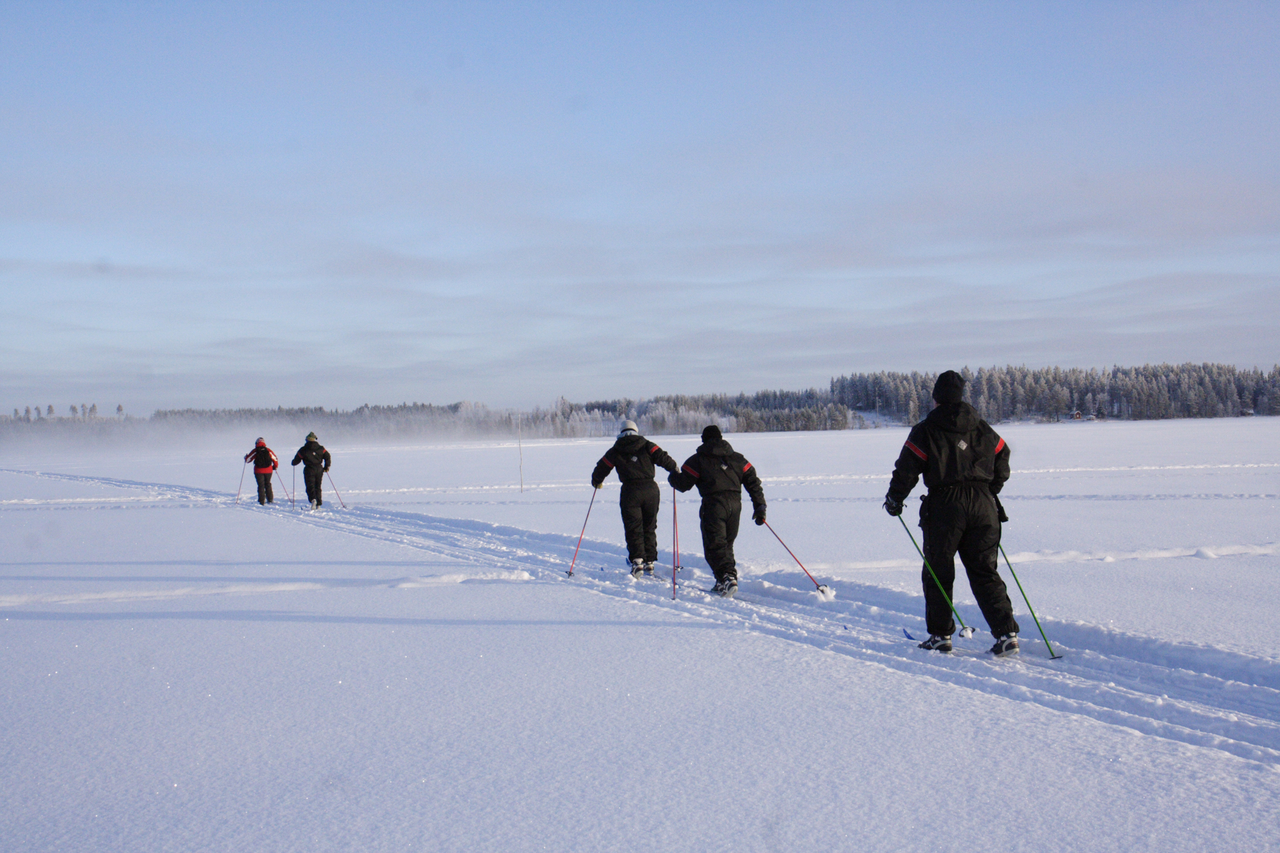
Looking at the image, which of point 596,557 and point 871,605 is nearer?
point 871,605

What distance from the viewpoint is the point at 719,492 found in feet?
23.8

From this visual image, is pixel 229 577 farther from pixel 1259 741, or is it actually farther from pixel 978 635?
pixel 1259 741

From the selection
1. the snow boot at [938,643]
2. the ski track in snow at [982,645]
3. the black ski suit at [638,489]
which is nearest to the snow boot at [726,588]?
the ski track in snow at [982,645]

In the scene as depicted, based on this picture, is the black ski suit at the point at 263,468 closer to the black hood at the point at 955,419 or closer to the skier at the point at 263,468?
the skier at the point at 263,468

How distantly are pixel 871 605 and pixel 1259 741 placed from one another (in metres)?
2.99

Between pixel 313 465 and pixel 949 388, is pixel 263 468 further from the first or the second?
pixel 949 388

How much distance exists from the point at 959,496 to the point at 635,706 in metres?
2.33

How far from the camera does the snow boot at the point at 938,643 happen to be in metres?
4.93

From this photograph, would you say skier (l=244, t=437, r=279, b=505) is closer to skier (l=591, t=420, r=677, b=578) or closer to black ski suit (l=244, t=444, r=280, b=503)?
black ski suit (l=244, t=444, r=280, b=503)

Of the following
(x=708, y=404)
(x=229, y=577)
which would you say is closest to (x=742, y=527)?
(x=229, y=577)

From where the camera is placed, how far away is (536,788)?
311cm

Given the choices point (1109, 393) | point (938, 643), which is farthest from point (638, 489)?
point (1109, 393)

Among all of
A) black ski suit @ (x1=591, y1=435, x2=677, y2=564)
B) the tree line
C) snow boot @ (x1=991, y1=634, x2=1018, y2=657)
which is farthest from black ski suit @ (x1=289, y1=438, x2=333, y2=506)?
the tree line

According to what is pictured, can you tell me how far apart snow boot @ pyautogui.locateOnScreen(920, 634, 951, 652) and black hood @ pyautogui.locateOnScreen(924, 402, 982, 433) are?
1.32 m
